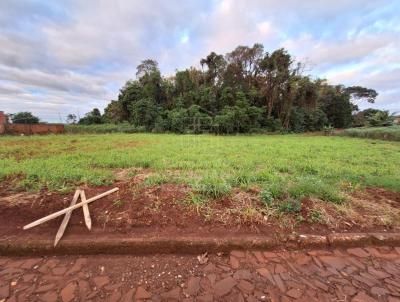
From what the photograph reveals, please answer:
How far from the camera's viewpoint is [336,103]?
26797mm

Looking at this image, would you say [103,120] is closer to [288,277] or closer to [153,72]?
[153,72]

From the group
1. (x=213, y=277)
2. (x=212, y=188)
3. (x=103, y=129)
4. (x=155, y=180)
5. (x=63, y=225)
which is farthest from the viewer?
(x=103, y=129)

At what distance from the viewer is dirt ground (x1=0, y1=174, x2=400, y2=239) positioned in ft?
7.55

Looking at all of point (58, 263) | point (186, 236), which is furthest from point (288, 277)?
point (58, 263)

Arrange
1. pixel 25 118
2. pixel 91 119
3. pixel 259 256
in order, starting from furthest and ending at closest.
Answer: pixel 91 119, pixel 25 118, pixel 259 256

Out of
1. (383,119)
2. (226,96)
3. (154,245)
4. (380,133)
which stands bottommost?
(154,245)

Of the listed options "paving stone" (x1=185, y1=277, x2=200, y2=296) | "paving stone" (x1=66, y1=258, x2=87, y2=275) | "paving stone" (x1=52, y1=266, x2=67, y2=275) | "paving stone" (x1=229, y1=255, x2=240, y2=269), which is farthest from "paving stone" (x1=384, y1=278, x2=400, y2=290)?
"paving stone" (x1=52, y1=266, x2=67, y2=275)

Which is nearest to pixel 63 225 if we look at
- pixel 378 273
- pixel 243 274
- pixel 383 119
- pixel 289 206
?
pixel 243 274

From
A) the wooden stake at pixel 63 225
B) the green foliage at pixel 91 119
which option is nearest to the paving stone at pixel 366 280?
the wooden stake at pixel 63 225

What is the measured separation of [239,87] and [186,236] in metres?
19.4

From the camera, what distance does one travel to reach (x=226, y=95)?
18.7m

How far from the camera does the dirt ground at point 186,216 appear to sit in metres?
2.30

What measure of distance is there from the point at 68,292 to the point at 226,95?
18.5m

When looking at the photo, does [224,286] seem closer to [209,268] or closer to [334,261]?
[209,268]
